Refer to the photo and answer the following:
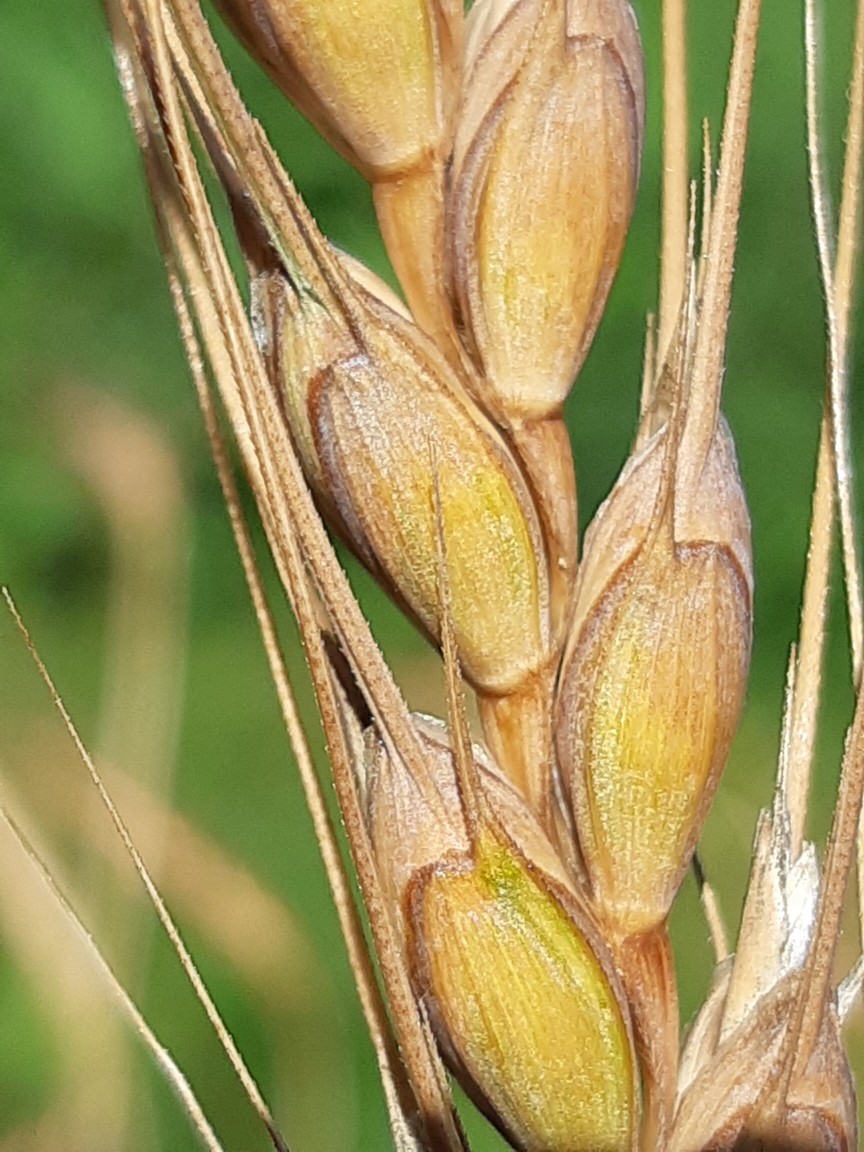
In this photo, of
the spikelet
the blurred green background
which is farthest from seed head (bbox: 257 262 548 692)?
the blurred green background

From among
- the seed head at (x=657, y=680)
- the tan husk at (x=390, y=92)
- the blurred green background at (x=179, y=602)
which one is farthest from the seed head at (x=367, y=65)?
the blurred green background at (x=179, y=602)

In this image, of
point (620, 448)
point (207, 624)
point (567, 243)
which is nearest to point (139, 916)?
point (207, 624)

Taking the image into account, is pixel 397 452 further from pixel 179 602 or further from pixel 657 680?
pixel 179 602

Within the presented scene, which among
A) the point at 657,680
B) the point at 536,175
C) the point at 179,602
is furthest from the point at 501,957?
the point at 179,602

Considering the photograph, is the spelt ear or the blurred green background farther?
the blurred green background

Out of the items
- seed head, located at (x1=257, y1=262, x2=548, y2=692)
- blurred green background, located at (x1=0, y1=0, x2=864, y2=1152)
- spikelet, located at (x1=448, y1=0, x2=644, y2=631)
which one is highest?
spikelet, located at (x1=448, y1=0, x2=644, y2=631)

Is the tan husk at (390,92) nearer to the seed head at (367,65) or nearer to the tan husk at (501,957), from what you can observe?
the seed head at (367,65)

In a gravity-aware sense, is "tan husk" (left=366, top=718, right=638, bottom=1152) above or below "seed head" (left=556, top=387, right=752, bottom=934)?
below

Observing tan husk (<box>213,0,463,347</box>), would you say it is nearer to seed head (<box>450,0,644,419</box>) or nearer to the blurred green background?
seed head (<box>450,0,644,419</box>)
